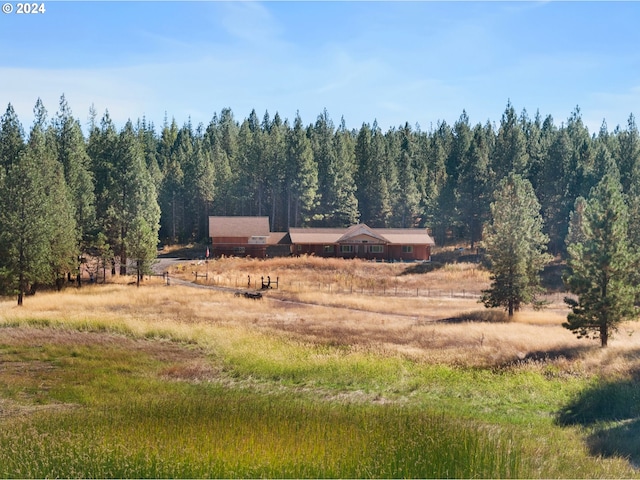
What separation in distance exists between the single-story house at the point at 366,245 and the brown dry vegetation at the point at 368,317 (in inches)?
721

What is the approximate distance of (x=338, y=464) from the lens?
43.5ft

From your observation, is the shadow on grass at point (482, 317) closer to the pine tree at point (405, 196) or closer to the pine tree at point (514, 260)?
the pine tree at point (514, 260)

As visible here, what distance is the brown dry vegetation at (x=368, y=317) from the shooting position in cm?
2953

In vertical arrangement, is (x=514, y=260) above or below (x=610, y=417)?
above

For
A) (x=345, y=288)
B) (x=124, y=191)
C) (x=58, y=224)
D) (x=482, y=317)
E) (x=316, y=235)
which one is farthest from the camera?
(x=316, y=235)

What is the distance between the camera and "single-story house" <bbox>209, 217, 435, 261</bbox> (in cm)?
9106

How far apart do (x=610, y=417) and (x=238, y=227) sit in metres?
78.2

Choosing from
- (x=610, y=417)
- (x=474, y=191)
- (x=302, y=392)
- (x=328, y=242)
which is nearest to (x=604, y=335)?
(x=610, y=417)

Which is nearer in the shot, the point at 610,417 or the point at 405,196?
the point at 610,417

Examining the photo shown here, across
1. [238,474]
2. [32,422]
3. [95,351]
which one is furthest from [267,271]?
[238,474]

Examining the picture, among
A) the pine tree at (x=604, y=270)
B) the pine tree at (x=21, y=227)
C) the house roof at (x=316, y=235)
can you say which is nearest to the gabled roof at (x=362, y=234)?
the house roof at (x=316, y=235)

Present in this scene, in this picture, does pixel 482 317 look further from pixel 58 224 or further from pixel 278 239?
pixel 278 239

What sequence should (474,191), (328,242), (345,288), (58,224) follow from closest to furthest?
(58,224), (345,288), (328,242), (474,191)

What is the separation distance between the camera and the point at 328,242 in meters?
91.1
